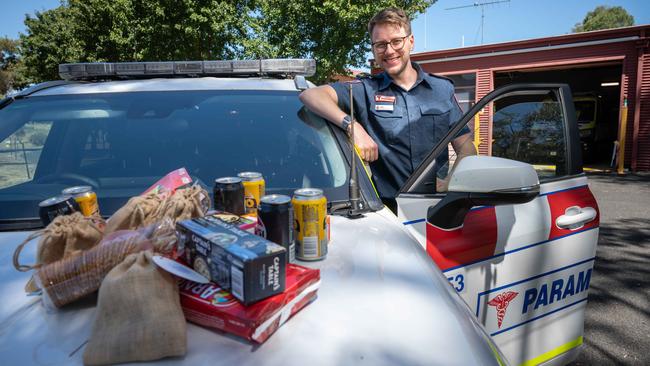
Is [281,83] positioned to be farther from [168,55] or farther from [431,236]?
[168,55]

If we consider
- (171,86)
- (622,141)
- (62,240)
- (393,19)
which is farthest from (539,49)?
(62,240)

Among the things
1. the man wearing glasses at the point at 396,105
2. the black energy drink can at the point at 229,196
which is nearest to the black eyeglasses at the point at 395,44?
the man wearing glasses at the point at 396,105

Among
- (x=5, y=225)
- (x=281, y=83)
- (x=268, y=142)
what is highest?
(x=281, y=83)

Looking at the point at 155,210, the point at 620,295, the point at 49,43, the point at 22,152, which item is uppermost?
the point at 49,43

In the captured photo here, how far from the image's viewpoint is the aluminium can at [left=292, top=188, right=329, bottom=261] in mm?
1245

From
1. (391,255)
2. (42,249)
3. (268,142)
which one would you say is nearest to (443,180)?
(391,255)

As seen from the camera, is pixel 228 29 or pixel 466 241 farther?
pixel 228 29

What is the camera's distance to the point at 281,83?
2201 mm

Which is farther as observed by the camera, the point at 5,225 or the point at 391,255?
the point at 5,225

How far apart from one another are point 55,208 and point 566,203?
2.02m

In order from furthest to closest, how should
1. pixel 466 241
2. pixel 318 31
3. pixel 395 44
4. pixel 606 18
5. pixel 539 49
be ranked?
pixel 606 18, pixel 318 31, pixel 539 49, pixel 395 44, pixel 466 241

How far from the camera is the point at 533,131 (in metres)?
2.24

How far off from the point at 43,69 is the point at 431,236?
25223 mm

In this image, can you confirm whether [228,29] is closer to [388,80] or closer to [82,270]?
[388,80]
